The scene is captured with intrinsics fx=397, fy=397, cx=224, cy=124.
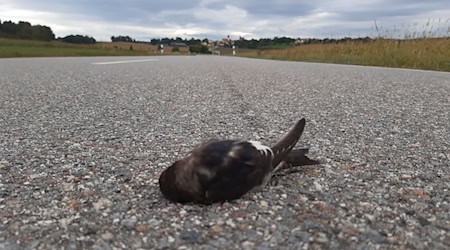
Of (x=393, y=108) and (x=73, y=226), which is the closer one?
(x=73, y=226)

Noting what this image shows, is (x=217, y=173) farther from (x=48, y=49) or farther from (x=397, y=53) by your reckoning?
(x=48, y=49)

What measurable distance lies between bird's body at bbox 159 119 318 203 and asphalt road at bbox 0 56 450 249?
0.15ft

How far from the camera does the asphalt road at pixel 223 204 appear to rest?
3.67 ft

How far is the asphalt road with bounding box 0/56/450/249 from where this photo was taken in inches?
44.0

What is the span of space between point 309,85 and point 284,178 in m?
3.56

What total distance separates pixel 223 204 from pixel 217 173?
0.46 feet

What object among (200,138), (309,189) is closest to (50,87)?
(200,138)

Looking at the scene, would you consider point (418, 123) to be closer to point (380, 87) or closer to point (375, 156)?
point (375, 156)

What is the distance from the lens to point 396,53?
36.0 ft

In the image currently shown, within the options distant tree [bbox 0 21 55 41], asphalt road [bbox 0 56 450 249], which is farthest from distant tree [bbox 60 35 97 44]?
asphalt road [bbox 0 56 450 249]

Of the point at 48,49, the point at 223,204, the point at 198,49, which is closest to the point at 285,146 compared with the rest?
the point at 223,204

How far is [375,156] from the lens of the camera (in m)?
1.91

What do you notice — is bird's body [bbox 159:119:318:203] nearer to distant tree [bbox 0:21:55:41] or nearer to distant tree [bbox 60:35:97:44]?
distant tree [bbox 60:35:97:44]

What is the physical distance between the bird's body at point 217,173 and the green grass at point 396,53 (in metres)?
8.91
